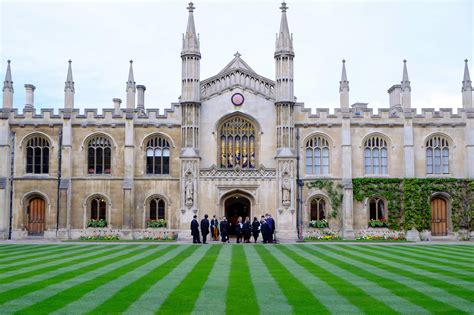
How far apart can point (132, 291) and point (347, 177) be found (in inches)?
1071

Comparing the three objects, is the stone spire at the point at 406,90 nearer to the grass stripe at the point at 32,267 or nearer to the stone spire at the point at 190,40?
the stone spire at the point at 190,40

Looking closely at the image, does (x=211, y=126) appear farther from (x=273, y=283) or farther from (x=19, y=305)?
(x=19, y=305)

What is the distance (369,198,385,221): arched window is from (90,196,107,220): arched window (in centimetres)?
1776

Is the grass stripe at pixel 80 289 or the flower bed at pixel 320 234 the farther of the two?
the flower bed at pixel 320 234

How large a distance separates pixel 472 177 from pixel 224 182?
53.9 ft

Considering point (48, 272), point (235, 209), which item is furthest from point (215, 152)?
point (48, 272)

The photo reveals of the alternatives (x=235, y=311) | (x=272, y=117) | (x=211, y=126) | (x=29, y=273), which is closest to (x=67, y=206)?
(x=211, y=126)

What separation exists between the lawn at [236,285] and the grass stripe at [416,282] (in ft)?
0.06

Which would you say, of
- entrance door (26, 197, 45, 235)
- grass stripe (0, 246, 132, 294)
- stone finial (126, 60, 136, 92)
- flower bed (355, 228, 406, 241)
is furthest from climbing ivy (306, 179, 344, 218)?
grass stripe (0, 246, 132, 294)

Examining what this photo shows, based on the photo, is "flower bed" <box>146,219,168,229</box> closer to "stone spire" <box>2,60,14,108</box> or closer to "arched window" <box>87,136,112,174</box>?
"arched window" <box>87,136,112,174</box>

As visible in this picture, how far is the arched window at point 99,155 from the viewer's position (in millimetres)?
37844

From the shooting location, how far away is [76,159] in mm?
37688

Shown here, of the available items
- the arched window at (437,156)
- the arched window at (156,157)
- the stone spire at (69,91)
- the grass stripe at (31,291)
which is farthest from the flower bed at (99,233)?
the arched window at (437,156)

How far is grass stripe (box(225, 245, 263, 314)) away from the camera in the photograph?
9906mm
